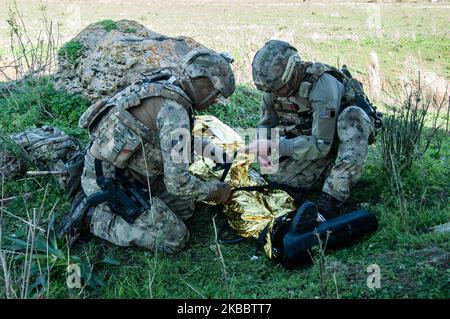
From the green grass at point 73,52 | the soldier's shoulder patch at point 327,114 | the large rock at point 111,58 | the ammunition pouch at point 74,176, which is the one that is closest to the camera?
the soldier's shoulder patch at point 327,114

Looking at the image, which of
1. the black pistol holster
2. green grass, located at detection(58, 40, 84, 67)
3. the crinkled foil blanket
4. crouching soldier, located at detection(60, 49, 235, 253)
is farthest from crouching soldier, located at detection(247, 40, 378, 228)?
green grass, located at detection(58, 40, 84, 67)

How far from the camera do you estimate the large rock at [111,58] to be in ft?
20.5

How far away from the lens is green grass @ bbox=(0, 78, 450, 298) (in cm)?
322

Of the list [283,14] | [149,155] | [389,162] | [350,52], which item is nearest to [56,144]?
[149,155]

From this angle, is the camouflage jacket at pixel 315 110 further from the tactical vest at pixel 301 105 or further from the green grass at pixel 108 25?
the green grass at pixel 108 25

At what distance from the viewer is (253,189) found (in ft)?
14.8

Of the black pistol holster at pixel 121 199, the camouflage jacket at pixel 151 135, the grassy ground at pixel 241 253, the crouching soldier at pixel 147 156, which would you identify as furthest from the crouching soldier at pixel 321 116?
the black pistol holster at pixel 121 199

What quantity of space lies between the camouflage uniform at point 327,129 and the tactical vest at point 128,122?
32.0 inches

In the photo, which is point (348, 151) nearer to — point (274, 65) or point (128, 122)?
point (274, 65)

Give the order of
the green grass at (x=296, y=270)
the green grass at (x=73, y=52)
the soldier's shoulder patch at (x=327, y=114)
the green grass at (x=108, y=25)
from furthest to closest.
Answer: the green grass at (x=108, y=25) → the green grass at (x=73, y=52) → the soldier's shoulder patch at (x=327, y=114) → the green grass at (x=296, y=270)

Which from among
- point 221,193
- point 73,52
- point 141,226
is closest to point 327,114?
point 221,193

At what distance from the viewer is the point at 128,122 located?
389 cm

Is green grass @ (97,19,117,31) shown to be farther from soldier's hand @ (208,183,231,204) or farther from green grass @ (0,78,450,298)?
soldier's hand @ (208,183,231,204)
